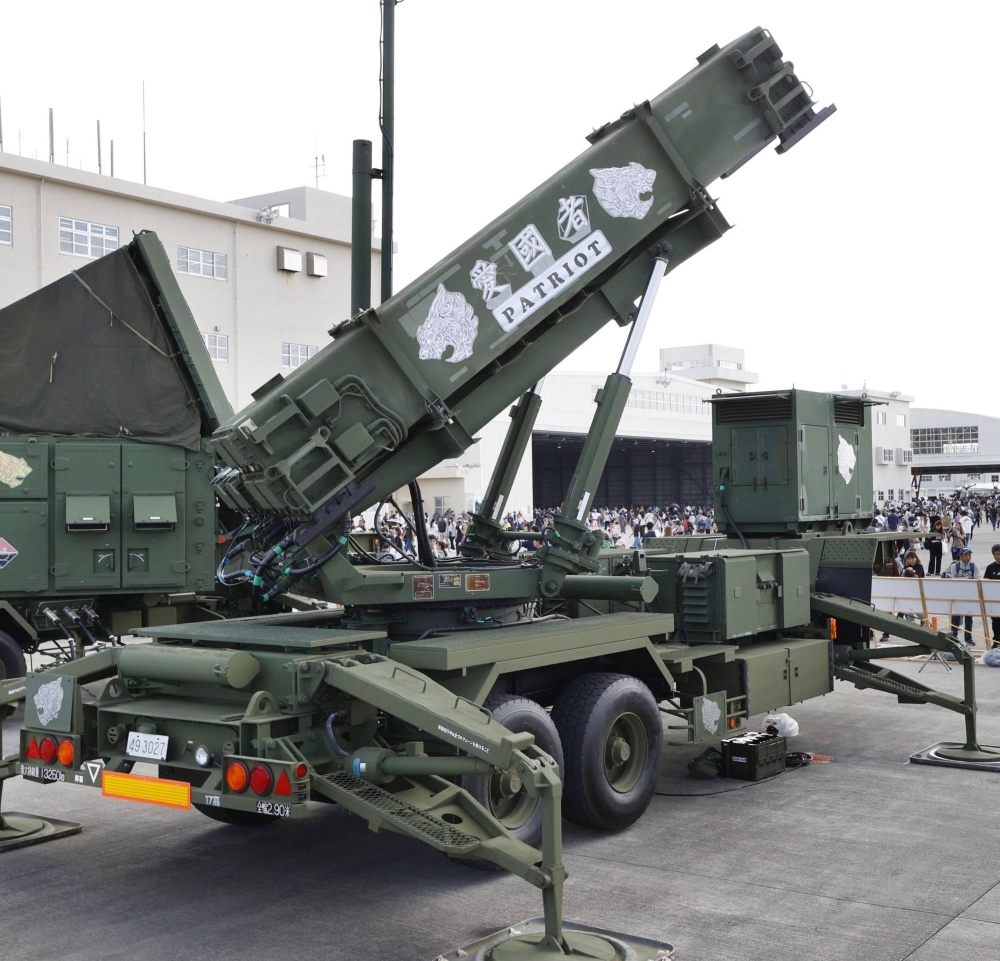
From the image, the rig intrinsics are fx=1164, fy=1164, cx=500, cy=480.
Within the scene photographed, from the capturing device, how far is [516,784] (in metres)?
6.79

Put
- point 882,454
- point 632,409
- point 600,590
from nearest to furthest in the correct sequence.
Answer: point 600,590 → point 632,409 → point 882,454

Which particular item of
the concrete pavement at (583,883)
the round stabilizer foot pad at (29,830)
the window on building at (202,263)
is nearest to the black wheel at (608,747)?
the concrete pavement at (583,883)

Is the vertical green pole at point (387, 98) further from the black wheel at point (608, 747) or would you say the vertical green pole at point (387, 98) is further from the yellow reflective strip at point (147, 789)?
the yellow reflective strip at point (147, 789)

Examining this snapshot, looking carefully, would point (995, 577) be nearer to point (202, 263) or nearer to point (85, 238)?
point (85, 238)

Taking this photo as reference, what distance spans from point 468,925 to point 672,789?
3.29m

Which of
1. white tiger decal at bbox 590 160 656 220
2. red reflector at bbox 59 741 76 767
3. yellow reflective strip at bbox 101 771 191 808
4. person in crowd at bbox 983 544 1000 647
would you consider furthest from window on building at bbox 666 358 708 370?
yellow reflective strip at bbox 101 771 191 808

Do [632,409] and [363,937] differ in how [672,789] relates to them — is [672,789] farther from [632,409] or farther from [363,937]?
[632,409]

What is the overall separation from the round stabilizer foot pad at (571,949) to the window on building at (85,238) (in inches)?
1213

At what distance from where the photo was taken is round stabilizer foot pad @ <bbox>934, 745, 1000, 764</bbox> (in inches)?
364

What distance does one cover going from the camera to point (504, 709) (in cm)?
671

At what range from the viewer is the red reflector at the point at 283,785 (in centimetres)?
562

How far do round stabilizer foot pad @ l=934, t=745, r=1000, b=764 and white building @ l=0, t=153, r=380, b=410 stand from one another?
2716cm

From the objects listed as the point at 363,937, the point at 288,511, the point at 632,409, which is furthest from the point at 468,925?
the point at 632,409

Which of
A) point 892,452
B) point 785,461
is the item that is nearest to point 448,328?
point 785,461
